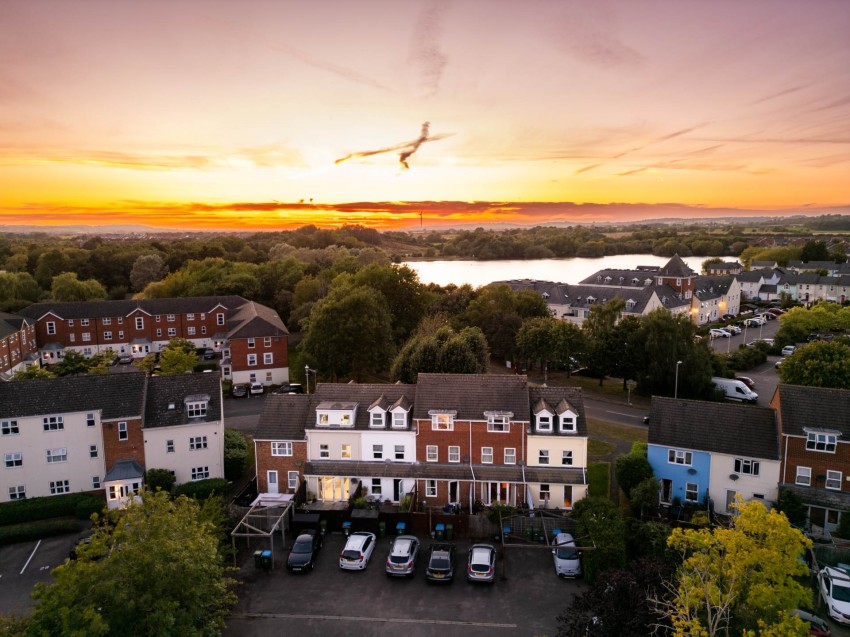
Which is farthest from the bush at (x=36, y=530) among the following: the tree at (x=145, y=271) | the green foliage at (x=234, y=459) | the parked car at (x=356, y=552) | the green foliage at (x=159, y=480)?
the tree at (x=145, y=271)

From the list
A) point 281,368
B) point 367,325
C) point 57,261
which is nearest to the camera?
point 367,325

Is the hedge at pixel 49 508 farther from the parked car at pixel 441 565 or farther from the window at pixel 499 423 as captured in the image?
the window at pixel 499 423

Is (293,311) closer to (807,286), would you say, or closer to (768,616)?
(768,616)

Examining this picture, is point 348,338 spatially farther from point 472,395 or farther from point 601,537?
point 601,537

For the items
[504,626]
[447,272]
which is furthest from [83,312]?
[447,272]

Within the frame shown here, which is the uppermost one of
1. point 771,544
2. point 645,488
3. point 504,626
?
point 771,544

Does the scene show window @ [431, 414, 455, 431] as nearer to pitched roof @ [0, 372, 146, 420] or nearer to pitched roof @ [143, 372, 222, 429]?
pitched roof @ [143, 372, 222, 429]

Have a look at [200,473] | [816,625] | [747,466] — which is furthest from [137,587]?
[747,466]
